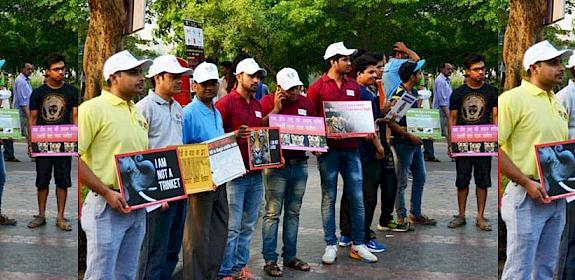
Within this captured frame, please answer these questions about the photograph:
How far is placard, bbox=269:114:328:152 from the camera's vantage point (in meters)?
5.04

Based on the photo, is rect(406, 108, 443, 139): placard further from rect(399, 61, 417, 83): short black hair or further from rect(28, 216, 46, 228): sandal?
rect(28, 216, 46, 228): sandal

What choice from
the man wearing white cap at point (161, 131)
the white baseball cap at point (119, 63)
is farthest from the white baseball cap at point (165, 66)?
the white baseball cap at point (119, 63)

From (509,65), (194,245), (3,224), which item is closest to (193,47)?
(194,245)

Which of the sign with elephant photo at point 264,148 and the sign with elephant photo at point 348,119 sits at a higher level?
the sign with elephant photo at point 348,119

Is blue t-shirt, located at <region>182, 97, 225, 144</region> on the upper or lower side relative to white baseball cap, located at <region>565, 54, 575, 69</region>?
lower

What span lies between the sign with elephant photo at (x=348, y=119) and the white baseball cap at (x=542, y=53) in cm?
221

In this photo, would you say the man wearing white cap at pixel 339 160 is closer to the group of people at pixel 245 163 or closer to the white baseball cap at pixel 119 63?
the group of people at pixel 245 163

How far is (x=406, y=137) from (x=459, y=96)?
1905 mm

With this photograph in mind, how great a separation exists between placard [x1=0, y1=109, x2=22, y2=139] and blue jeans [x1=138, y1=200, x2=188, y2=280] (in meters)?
0.88

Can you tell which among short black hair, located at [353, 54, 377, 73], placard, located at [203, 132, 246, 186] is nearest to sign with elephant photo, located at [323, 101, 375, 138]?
short black hair, located at [353, 54, 377, 73]

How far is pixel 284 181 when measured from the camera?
5.25 metres

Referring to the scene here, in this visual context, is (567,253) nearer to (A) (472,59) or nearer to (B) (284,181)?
(A) (472,59)

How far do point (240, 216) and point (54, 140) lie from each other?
1906mm

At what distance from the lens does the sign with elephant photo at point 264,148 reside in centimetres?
470
